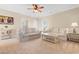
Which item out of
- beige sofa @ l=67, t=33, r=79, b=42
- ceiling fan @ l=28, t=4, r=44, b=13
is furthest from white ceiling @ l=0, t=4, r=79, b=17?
beige sofa @ l=67, t=33, r=79, b=42

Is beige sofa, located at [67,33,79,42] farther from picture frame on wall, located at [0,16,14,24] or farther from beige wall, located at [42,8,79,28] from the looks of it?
picture frame on wall, located at [0,16,14,24]

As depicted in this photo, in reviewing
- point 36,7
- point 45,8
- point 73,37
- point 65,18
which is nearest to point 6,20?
point 36,7

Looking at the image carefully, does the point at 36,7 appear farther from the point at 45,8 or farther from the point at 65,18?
the point at 65,18

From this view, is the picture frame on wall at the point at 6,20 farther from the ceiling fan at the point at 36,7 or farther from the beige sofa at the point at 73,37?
the beige sofa at the point at 73,37

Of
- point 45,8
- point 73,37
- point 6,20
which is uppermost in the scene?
point 45,8

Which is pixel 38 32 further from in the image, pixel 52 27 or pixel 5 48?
pixel 5 48

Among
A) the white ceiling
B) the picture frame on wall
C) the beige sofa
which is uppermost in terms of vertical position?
the white ceiling

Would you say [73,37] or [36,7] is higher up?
[36,7]

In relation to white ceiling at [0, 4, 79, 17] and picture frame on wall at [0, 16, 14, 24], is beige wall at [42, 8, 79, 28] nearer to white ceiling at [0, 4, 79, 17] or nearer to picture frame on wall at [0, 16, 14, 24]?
white ceiling at [0, 4, 79, 17]

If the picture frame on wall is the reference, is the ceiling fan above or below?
above

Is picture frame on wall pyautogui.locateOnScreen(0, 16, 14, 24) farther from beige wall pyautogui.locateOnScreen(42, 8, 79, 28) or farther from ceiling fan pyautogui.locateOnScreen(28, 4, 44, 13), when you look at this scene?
beige wall pyautogui.locateOnScreen(42, 8, 79, 28)

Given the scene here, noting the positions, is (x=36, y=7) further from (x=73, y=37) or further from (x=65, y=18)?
(x=73, y=37)

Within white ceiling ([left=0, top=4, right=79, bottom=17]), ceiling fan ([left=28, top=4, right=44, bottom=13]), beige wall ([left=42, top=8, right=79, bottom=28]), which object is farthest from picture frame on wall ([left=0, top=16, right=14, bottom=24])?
beige wall ([left=42, top=8, right=79, bottom=28])
